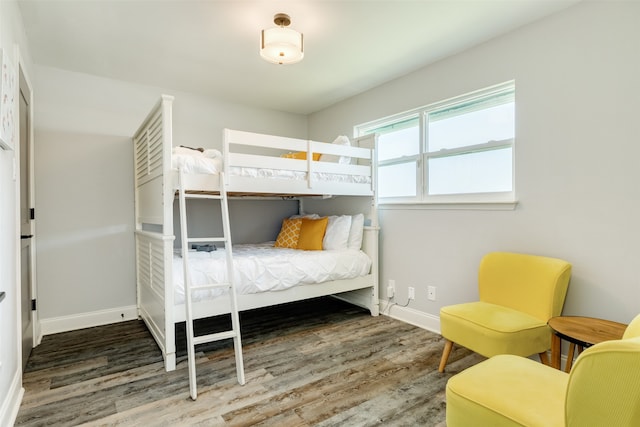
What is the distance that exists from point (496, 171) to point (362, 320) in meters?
1.83

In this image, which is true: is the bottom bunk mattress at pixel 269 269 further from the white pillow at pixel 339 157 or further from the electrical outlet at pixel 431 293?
the white pillow at pixel 339 157

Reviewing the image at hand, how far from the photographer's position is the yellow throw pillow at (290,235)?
3796 mm

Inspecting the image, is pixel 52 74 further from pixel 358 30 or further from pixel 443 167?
pixel 443 167

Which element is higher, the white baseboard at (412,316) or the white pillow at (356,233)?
the white pillow at (356,233)

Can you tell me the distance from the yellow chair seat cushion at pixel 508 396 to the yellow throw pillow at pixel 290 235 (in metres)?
2.53

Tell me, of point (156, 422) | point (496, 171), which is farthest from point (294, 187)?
point (156, 422)

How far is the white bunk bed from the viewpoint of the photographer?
94.3 inches

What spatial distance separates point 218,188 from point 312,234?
1368mm

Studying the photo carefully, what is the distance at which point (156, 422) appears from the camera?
70.1 inches

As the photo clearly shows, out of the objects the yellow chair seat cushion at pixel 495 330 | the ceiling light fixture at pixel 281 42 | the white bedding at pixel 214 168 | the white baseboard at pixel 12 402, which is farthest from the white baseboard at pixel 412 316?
the white baseboard at pixel 12 402

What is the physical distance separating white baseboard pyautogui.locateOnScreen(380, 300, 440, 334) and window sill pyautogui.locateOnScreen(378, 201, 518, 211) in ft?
3.20

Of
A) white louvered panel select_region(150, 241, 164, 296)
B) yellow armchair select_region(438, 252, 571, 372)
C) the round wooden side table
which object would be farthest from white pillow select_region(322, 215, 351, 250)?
the round wooden side table

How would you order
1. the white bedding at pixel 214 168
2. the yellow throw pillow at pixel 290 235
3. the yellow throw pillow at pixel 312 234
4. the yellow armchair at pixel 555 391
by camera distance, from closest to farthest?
the yellow armchair at pixel 555 391
the white bedding at pixel 214 168
the yellow throw pillow at pixel 312 234
the yellow throw pillow at pixel 290 235

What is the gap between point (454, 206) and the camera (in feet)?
9.55
